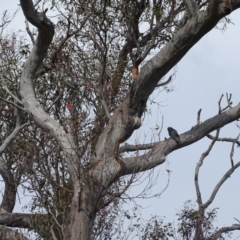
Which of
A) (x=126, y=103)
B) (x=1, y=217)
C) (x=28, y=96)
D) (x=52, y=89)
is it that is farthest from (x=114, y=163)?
(x=52, y=89)

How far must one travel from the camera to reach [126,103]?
33.9 feet

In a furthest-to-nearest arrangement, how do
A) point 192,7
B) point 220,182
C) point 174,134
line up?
point 220,182, point 174,134, point 192,7

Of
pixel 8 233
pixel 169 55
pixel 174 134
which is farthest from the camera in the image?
pixel 8 233

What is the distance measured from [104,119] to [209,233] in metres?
2.61

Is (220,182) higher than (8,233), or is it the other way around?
(220,182)

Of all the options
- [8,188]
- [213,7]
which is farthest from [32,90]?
[8,188]

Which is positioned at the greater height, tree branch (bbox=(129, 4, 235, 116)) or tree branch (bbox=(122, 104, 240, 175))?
tree branch (bbox=(129, 4, 235, 116))

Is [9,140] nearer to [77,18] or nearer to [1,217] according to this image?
[1,217]

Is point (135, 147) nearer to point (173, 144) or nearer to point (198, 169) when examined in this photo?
point (173, 144)

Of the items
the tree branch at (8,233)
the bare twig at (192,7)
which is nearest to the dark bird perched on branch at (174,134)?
the bare twig at (192,7)

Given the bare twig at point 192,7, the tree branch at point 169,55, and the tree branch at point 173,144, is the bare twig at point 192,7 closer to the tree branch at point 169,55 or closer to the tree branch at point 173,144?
the tree branch at point 169,55

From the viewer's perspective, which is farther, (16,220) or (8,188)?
(8,188)

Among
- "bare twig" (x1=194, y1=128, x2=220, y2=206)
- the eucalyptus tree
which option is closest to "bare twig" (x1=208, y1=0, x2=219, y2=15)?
the eucalyptus tree

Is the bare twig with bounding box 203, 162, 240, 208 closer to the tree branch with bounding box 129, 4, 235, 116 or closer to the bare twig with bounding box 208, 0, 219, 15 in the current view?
the tree branch with bounding box 129, 4, 235, 116
